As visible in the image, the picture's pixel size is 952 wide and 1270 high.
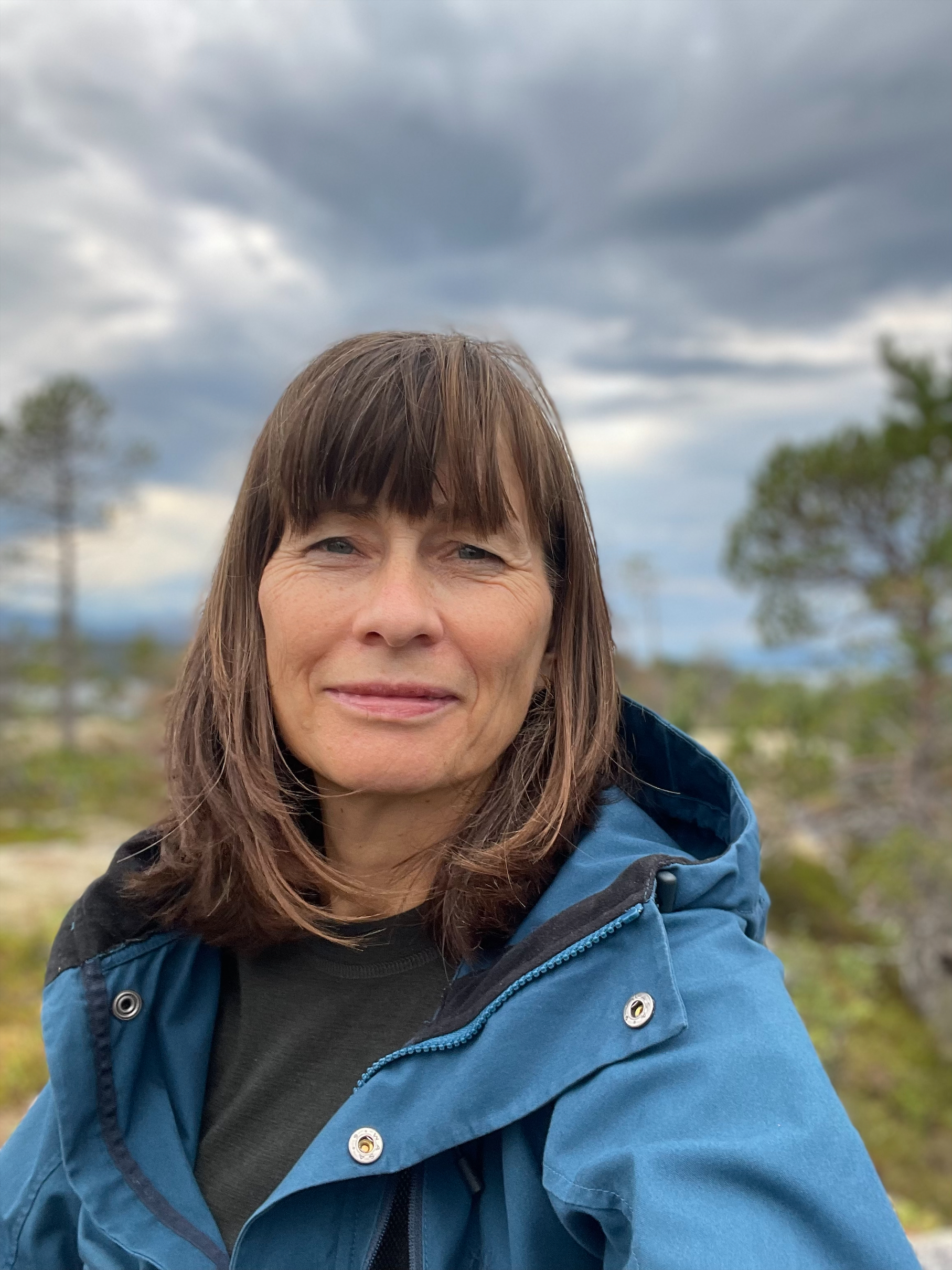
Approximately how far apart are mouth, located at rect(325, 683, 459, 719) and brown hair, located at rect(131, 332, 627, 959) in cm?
21

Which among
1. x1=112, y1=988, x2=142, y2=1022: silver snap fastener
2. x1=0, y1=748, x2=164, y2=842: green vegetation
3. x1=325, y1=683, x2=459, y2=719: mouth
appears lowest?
x1=0, y1=748, x2=164, y2=842: green vegetation

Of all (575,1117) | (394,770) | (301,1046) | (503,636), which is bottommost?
(301,1046)

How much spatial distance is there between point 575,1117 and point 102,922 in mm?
1004

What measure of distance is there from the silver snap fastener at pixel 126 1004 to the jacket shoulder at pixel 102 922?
0.09m

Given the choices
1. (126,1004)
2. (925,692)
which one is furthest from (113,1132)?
(925,692)

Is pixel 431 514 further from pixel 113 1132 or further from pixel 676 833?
pixel 113 1132

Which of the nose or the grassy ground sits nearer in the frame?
the nose

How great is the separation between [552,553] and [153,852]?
1021mm

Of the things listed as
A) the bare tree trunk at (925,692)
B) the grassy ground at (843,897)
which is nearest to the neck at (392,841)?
the grassy ground at (843,897)

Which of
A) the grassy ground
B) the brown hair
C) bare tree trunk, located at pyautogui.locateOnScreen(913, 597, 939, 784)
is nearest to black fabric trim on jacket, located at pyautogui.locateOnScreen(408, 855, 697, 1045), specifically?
the brown hair

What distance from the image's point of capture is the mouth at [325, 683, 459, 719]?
1524 millimetres

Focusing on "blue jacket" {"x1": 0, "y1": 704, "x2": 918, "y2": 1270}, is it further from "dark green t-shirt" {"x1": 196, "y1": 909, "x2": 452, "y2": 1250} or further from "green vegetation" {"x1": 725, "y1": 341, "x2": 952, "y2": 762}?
"green vegetation" {"x1": 725, "y1": 341, "x2": 952, "y2": 762}

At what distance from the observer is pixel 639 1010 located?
47.6 inches

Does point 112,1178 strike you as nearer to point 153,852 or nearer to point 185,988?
point 185,988
